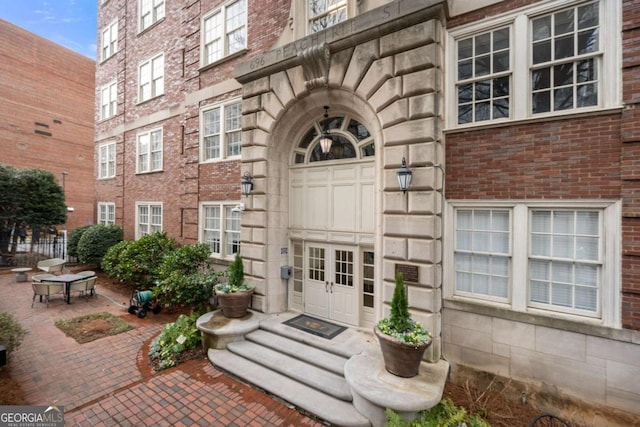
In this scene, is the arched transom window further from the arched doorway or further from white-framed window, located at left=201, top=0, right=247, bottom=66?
white-framed window, located at left=201, top=0, right=247, bottom=66

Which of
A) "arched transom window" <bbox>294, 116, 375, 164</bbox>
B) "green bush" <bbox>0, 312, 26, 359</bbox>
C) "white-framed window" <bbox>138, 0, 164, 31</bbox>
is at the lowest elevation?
"green bush" <bbox>0, 312, 26, 359</bbox>

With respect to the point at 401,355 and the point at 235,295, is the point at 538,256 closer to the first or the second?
the point at 401,355

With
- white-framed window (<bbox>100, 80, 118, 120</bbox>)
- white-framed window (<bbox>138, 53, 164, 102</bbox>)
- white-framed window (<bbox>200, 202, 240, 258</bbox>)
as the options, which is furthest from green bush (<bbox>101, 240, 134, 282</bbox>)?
white-framed window (<bbox>100, 80, 118, 120</bbox>)

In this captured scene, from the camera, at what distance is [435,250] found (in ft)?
19.2

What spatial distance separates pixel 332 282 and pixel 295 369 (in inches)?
99.5

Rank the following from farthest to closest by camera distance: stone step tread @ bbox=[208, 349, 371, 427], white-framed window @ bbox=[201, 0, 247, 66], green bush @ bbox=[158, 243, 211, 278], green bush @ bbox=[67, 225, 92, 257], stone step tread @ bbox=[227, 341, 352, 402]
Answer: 1. green bush @ bbox=[67, 225, 92, 257]
2. white-framed window @ bbox=[201, 0, 247, 66]
3. green bush @ bbox=[158, 243, 211, 278]
4. stone step tread @ bbox=[227, 341, 352, 402]
5. stone step tread @ bbox=[208, 349, 371, 427]

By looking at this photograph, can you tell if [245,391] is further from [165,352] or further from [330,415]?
[165,352]

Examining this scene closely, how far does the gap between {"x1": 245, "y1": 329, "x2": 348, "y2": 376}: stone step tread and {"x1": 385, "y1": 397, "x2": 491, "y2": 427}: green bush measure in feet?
4.97

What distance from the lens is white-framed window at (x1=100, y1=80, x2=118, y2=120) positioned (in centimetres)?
1675

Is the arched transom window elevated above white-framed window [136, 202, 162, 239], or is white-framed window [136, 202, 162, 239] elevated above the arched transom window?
the arched transom window

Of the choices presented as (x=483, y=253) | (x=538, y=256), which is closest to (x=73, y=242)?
(x=483, y=253)

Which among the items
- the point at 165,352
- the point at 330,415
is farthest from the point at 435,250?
the point at 165,352

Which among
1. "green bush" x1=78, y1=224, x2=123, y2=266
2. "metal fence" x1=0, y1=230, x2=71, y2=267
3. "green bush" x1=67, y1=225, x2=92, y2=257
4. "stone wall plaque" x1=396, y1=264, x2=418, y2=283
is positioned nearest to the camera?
"stone wall plaque" x1=396, y1=264, x2=418, y2=283

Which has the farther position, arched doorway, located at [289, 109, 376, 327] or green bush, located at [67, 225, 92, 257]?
green bush, located at [67, 225, 92, 257]
